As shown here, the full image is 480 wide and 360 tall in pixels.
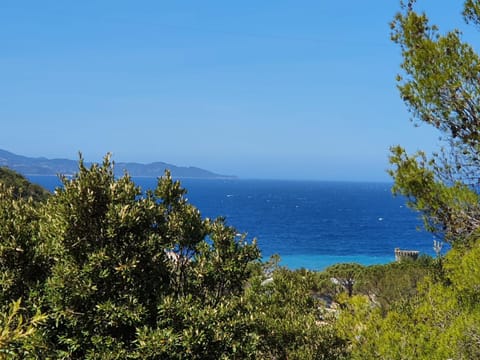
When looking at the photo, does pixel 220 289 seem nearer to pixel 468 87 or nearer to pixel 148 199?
A: pixel 148 199

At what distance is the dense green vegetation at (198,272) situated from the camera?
8656mm

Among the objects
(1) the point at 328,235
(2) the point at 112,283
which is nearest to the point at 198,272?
(2) the point at 112,283

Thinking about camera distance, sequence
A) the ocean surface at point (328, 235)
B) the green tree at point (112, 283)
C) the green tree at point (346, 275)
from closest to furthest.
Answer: the green tree at point (112, 283)
the green tree at point (346, 275)
the ocean surface at point (328, 235)

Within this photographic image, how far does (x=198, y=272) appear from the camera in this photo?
10867 mm

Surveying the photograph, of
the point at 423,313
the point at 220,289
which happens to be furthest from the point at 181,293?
the point at 423,313

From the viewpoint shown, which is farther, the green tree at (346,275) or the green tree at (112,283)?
the green tree at (346,275)

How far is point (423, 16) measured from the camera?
11227mm

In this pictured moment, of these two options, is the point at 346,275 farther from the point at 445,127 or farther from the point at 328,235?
the point at 328,235

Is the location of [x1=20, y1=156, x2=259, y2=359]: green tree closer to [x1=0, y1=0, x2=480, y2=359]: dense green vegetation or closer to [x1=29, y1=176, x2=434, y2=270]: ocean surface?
[x1=0, y1=0, x2=480, y2=359]: dense green vegetation

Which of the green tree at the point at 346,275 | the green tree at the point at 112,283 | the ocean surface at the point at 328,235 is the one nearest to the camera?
the green tree at the point at 112,283

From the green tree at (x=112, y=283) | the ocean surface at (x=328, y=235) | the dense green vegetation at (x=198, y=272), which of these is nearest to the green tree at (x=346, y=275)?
the ocean surface at (x=328, y=235)

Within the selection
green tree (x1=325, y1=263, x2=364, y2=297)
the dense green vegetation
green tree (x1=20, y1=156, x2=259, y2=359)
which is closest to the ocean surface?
green tree (x1=325, y1=263, x2=364, y2=297)

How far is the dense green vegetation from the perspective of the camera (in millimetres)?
8656

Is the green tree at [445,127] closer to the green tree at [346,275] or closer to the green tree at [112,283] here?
the green tree at [112,283]
